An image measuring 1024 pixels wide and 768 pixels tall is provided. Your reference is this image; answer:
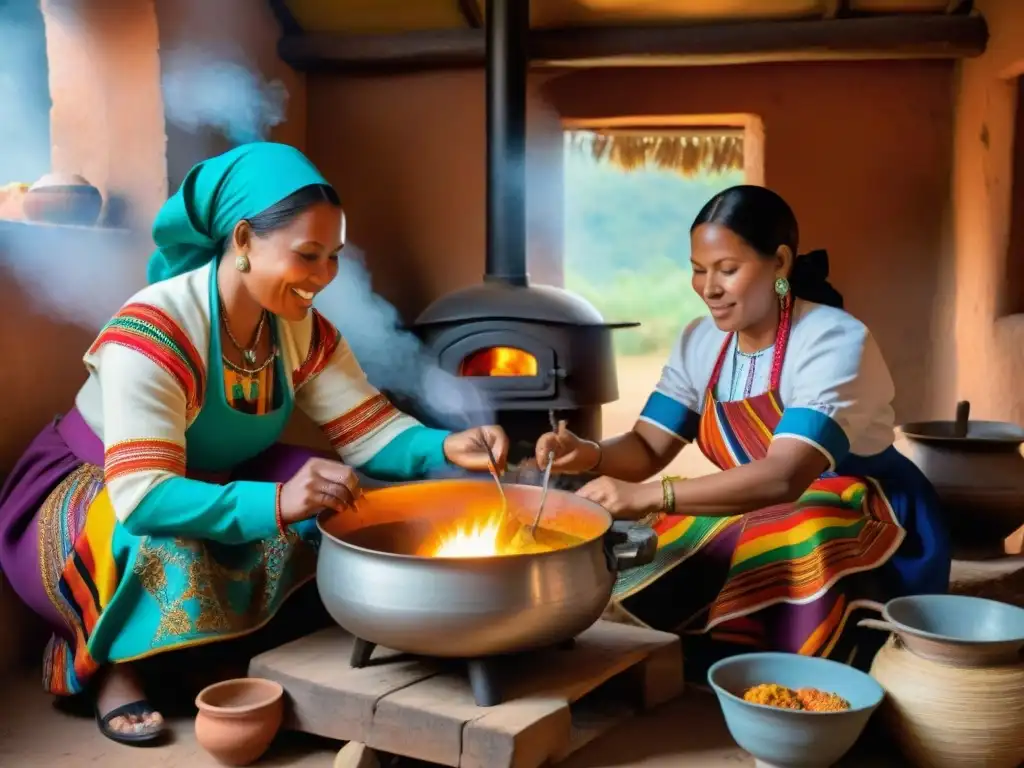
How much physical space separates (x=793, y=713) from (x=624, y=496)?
0.52 m

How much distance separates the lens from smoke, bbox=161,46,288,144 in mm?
3371

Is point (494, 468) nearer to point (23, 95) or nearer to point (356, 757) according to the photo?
point (356, 757)

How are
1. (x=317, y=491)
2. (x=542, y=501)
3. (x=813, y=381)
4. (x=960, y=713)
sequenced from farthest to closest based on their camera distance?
(x=813, y=381)
(x=542, y=501)
(x=317, y=491)
(x=960, y=713)

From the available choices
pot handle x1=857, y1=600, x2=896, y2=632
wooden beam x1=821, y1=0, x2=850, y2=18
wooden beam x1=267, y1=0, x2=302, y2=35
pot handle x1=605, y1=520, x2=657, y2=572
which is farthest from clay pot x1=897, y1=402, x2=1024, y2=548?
wooden beam x1=267, y1=0, x2=302, y2=35

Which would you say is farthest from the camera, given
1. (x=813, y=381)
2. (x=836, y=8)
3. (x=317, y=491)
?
(x=836, y=8)

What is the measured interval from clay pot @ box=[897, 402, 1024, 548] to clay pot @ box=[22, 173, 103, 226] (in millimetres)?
2575

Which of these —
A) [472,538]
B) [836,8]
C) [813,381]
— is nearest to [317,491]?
[472,538]

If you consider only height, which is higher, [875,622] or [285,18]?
[285,18]

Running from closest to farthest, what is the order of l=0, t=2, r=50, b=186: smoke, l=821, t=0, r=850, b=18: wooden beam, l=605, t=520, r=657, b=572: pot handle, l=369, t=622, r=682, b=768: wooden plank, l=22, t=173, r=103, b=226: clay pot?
1. l=369, t=622, r=682, b=768: wooden plank
2. l=605, t=520, r=657, b=572: pot handle
3. l=22, t=173, r=103, b=226: clay pot
4. l=0, t=2, r=50, b=186: smoke
5. l=821, t=0, r=850, b=18: wooden beam

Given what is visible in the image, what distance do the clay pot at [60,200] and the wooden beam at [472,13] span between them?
1.96 m

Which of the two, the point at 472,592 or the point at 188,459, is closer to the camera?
the point at 472,592

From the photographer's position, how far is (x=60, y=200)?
285 cm

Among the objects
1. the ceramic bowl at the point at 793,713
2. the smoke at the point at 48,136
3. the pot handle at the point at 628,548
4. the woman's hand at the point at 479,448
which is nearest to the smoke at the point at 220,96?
the smoke at the point at 48,136

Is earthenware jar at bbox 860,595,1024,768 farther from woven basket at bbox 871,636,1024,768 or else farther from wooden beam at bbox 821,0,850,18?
wooden beam at bbox 821,0,850,18
